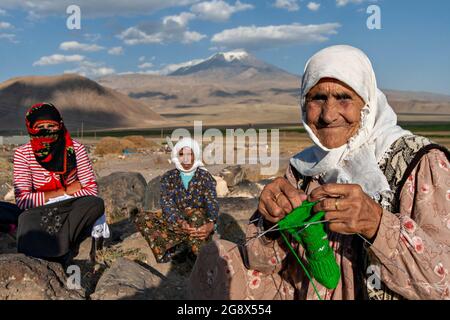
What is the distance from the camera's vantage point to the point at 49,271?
129 inches

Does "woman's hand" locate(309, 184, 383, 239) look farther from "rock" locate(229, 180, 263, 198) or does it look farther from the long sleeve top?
"rock" locate(229, 180, 263, 198)

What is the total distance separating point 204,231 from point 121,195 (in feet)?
8.28

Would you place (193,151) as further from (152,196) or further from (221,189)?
(221,189)

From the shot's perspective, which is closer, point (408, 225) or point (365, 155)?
point (408, 225)

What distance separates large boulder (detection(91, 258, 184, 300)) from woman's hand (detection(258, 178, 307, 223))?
5.38 ft

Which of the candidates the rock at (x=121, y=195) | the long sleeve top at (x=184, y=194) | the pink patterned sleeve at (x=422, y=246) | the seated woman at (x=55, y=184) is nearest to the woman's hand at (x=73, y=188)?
the seated woman at (x=55, y=184)

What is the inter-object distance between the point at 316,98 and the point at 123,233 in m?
4.01

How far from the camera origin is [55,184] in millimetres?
4164

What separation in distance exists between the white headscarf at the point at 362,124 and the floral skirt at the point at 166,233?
256 centimetres

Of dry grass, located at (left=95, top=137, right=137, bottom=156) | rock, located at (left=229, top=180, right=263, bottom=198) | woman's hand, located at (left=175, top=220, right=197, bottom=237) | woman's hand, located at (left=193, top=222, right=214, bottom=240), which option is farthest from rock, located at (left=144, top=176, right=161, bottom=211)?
dry grass, located at (left=95, top=137, right=137, bottom=156)

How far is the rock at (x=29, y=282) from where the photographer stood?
10.0 feet

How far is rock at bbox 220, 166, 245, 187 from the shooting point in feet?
33.0
